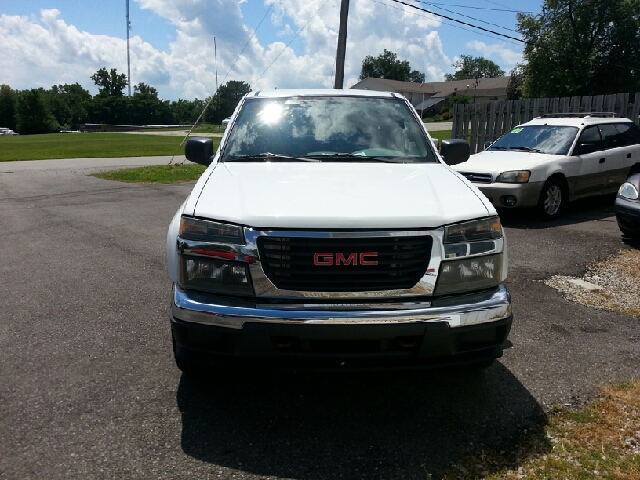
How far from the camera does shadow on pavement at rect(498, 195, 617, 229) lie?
30.6 ft

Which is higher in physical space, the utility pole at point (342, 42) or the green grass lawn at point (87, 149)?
the utility pole at point (342, 42)

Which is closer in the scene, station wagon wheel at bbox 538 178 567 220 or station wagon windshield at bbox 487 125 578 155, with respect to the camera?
station wagon wheel at bbox 538 178 567 220

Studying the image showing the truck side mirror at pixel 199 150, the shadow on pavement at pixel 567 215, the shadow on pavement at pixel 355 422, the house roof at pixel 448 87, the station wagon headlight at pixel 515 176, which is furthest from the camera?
the house roof at pixel 448 87

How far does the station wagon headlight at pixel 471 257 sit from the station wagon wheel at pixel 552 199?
21.7ft

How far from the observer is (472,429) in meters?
3.18

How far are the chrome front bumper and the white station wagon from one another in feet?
21.5

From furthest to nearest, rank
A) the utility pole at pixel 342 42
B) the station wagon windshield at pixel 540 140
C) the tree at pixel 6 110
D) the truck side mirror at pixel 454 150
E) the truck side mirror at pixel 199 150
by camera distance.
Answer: the tree at pixel 6 110 → the utility pole at pixel 342 42 → the station wagon windshield at pixel 540 140 → the truck side mirror at pixel 454 150 → the truck side mirror at pixel 199 150

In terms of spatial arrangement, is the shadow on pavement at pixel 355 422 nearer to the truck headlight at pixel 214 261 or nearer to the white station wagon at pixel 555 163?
the truck headlight at pixel 214 261

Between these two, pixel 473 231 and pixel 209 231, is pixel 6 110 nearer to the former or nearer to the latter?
pixel 209 231

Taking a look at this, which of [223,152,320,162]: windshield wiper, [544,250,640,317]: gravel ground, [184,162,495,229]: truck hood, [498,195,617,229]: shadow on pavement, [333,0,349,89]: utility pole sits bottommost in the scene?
[544,250,640,317]: gravel ground

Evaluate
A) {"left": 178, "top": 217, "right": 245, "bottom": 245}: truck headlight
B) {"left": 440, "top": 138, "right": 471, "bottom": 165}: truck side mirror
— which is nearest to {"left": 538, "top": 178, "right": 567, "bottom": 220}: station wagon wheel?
{"left": 440, "top": 138, "right": 471, "bottom": 165}: truck side mirror

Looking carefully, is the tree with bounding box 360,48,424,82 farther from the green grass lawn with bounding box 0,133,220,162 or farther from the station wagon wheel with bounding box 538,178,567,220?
the station wagon wheel with bounding box 538,178,567,220

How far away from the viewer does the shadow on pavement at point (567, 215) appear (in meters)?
9.32

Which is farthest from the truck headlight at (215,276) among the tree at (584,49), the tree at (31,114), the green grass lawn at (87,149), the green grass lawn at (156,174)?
the tree at (31,114)
